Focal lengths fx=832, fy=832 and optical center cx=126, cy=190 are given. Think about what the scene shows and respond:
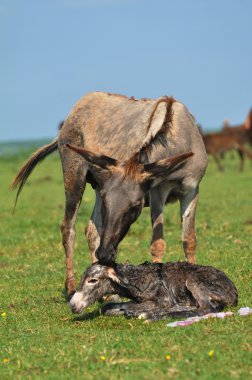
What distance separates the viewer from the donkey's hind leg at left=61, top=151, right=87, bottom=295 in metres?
9.32

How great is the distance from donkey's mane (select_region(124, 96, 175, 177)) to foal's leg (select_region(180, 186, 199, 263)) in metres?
0.75

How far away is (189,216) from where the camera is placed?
8.91m

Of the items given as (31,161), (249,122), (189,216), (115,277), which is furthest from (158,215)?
(249,122)

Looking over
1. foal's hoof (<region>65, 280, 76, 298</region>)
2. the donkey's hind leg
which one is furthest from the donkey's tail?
foal's hoof (<region>65, 280, 76, 298</region>)

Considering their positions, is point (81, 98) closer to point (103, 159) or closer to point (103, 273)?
point (103, 159)

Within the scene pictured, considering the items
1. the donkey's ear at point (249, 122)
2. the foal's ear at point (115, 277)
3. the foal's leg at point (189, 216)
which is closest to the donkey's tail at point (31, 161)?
the foal's leg at point (189, 216)

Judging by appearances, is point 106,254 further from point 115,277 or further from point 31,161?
point 31,161

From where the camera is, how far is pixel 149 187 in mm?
7785

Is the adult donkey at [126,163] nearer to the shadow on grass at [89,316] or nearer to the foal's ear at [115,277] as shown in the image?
the foal's ear at [115,277]

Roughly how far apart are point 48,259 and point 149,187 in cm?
455

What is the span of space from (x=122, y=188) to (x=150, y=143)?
80 cm

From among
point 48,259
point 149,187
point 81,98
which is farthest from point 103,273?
point 48,259

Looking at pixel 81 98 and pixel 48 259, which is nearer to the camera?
pixel 81 98

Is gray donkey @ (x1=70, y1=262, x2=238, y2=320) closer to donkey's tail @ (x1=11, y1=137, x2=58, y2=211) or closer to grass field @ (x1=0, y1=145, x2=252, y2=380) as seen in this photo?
grass field @ (x1=0, y1=145, x2=252, y2=380)
